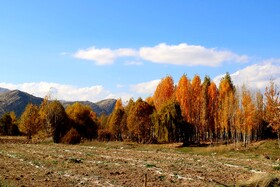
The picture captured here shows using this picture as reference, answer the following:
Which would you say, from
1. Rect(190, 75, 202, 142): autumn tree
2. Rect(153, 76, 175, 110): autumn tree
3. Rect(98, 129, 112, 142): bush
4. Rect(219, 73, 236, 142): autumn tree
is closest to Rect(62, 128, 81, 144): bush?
Rect(153, 76, 175, 110): autumn tree

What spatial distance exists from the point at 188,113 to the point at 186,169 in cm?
5594

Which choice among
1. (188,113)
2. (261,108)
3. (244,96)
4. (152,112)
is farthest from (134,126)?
(261,108)

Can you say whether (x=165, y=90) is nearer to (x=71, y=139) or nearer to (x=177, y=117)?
(x=177, y=117)

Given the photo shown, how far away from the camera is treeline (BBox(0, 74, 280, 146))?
7269 cm

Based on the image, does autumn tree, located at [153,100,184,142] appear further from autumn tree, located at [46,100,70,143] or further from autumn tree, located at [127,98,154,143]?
autumn tree, located at [46,100,70,143]

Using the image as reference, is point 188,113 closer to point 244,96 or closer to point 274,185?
point 244,96

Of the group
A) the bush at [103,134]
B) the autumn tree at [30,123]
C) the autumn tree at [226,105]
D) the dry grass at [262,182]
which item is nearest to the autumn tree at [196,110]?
the autumn tree at [226,105]

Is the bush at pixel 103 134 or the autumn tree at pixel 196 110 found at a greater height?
the autumn tree at pixel 196 110

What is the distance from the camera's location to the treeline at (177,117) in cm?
7269

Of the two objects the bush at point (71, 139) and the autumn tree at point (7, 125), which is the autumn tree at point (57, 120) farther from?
the autumn tree at point (7, 125)

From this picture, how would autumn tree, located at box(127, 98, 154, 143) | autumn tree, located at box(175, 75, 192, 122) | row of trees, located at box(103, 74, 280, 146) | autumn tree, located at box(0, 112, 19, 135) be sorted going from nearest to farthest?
row of trees, located at box(103, 74, 280, 146) < autumn tree, located at box(127, 98, 154, 143) < autumn tree, located at box(175, 75, 192, 122) < autumn tree, located at box(0, 112, 19, 135)

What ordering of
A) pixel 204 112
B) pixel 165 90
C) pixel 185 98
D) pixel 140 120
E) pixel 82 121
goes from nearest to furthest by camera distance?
pixel 140 120 < pixel 204 112 < pixel 185 98 < pixel 165 90 < pixel 82 121

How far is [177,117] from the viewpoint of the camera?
247ft

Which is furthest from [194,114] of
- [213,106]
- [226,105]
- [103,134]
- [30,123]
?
[30,123]
